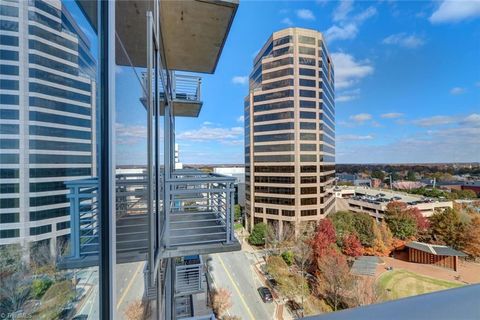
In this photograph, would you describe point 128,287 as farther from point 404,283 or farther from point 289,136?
point 289,136

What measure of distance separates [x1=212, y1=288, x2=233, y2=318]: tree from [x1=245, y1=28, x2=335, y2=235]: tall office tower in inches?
280

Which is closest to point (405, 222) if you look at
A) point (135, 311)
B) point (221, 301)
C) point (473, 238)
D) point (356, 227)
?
point (356, 227)

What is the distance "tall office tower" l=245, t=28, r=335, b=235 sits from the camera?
43.8ft

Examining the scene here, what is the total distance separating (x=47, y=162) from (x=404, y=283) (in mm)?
9136

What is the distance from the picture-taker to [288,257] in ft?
29.7

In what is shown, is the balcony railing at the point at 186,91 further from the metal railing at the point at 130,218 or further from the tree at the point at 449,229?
the tree at the point at 449,229

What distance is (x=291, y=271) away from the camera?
825 cm

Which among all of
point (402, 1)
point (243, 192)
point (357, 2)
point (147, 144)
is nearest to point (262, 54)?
point (357, 2)

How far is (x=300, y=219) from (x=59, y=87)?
13628mm

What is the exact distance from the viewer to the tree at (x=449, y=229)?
23.7 feet

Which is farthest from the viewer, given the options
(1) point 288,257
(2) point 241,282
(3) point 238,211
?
(3) point 238,211

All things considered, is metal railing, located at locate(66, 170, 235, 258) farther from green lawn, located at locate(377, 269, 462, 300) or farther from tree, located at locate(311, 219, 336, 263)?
tree, located at locate(311, 219, 336, 263)

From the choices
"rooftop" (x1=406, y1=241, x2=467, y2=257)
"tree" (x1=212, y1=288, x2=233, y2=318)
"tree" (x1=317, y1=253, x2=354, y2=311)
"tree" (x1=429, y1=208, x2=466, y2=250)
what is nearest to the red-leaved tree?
"tree" (x1=429, y1=208, x2=466, y2=250)

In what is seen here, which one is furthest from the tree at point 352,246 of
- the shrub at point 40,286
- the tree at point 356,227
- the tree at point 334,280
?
the shrub at point 40,286
